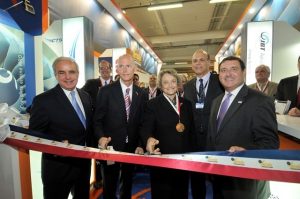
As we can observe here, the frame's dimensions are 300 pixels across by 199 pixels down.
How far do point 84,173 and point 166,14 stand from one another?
10899mm

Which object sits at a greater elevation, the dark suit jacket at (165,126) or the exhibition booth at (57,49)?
the exhibition booth at (57,49)

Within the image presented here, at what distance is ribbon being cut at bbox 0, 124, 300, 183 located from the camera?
1.27 m

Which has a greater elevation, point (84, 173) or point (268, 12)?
point (268, 12)

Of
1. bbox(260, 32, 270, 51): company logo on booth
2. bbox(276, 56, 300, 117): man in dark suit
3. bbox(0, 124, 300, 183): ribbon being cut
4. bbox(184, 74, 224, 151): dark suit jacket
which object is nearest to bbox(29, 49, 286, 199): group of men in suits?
bbox(0, 124, 300, 183): ribbon being cut

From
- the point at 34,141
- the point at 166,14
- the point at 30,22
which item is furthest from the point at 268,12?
the point at 34,141

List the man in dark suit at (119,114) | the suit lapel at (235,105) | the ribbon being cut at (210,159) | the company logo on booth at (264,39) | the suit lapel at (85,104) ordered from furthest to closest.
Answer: the company logo on booth at (264,39), the man in dark suit at (119,114), the suit lapel at (85,104), the suit lapel at (235,105), the ribbon being cut at (210,159)

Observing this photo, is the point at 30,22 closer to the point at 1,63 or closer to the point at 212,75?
the point at 1,63

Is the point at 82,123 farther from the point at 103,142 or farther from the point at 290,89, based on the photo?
the point at 290,89

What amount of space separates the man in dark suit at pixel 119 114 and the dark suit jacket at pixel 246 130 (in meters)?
0.82

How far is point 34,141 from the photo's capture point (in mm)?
1670

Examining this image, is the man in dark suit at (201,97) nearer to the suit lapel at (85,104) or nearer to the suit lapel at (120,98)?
the suit lapel at (120,98)

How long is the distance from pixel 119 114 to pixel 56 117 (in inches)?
25.8

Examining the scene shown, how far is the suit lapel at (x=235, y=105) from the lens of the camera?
171cm

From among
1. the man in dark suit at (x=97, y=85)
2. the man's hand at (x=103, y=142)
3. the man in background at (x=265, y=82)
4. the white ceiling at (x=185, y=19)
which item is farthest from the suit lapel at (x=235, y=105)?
the white ceiling at (x=185, y=19)
